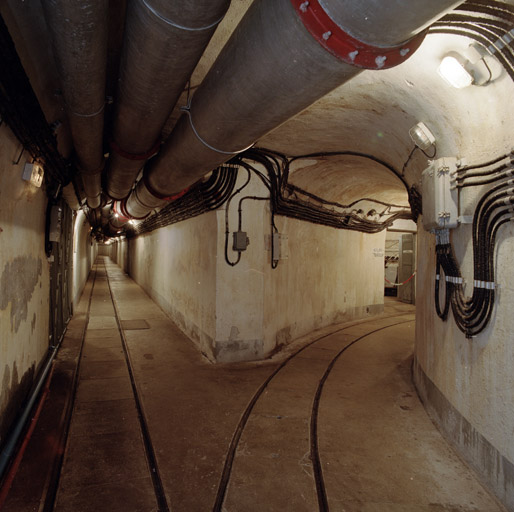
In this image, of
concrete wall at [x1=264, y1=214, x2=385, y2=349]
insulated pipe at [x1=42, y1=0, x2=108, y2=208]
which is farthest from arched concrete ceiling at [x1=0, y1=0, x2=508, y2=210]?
concrete wall at [x1=264, y1=214, x2=385, y2=349]

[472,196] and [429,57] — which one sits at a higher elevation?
[429,57]

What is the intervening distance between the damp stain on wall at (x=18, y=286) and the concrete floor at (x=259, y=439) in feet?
4.33

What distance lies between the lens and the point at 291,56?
1.82m

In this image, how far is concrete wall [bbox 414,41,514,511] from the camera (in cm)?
270

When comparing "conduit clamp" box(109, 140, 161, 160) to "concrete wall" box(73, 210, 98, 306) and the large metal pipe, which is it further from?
"concrete wall" box(73, 210, 98, 306)

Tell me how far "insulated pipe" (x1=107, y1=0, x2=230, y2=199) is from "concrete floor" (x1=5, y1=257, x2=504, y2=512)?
308 cm

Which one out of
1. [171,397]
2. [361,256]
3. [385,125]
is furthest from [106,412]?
[361,256]

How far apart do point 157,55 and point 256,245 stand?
14.2 ft

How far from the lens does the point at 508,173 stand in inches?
104

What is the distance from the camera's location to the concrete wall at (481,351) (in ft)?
8.85

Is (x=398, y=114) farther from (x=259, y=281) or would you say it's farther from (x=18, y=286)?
(x=18, y=286)

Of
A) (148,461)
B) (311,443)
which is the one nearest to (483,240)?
(311,443)

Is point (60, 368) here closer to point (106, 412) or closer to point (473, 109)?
point (106, 412)

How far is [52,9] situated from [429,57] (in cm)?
282
